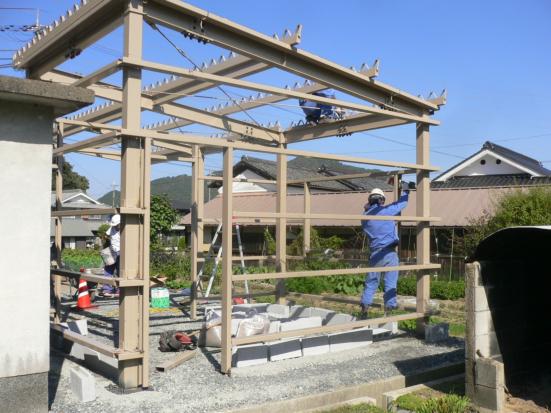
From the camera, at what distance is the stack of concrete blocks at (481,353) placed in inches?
196

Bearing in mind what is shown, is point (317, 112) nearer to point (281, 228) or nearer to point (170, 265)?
point (281, 228)

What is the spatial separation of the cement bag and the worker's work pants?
2.08 metres

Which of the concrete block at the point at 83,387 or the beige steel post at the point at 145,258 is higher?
the beige steel post at the point at 145,258

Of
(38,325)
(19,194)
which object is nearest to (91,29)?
(19,194)

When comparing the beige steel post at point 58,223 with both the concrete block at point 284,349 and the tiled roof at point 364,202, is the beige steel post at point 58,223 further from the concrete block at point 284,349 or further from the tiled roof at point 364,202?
the tiled roof at point 364,202

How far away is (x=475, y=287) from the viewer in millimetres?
5230

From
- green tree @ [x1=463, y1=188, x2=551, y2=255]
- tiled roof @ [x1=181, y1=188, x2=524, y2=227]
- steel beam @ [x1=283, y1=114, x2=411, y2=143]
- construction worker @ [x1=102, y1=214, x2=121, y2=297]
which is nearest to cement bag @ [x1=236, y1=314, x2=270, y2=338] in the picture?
steel beam @ [x1=283, y1=114, x2=411, y2=143]

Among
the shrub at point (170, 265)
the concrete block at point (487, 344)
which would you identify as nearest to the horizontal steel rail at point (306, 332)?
the concrete block at point (487, 344)

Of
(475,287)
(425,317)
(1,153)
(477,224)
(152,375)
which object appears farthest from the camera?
(477,224)

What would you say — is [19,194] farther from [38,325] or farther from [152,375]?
[152,375]

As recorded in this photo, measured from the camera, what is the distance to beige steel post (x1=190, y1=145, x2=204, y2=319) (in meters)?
8.45

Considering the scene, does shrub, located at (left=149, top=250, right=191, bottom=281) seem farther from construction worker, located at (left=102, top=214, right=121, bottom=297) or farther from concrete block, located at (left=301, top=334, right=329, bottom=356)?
concrete block, located at (left=301, top=334, right=329, bottom=356)

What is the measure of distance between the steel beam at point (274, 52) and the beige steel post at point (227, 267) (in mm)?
1220

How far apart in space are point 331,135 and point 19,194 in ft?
17.9
